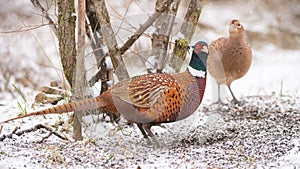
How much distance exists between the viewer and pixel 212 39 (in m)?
8.59

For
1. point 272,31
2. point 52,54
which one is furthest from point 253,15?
point 52,54

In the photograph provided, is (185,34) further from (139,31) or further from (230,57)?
(230,57)

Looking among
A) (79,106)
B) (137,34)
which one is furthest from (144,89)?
(137,34)

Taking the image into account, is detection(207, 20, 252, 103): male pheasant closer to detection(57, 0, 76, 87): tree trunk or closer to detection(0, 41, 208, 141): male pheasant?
detection(0, 41, 208, 141): male pheasant

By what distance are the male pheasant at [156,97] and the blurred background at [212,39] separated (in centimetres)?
50

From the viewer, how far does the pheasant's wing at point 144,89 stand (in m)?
2.95

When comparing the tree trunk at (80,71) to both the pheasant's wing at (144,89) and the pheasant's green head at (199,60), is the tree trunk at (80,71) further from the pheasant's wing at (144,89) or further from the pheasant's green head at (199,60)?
the pheasant's green head at (199,60)

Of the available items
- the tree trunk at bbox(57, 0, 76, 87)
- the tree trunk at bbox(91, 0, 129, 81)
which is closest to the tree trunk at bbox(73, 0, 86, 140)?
the tree trunk at bbox(57, 0, 76, 87)

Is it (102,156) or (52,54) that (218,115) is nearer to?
(102,156)

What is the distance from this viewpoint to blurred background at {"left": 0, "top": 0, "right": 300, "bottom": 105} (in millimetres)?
4937

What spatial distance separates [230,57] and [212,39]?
391 centimetres

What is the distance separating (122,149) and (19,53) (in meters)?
4.51

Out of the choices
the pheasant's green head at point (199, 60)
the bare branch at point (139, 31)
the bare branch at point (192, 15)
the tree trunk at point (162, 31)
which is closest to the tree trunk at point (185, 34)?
the bare branch at point (192, 15)

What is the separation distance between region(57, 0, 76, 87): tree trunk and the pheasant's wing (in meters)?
0.44
